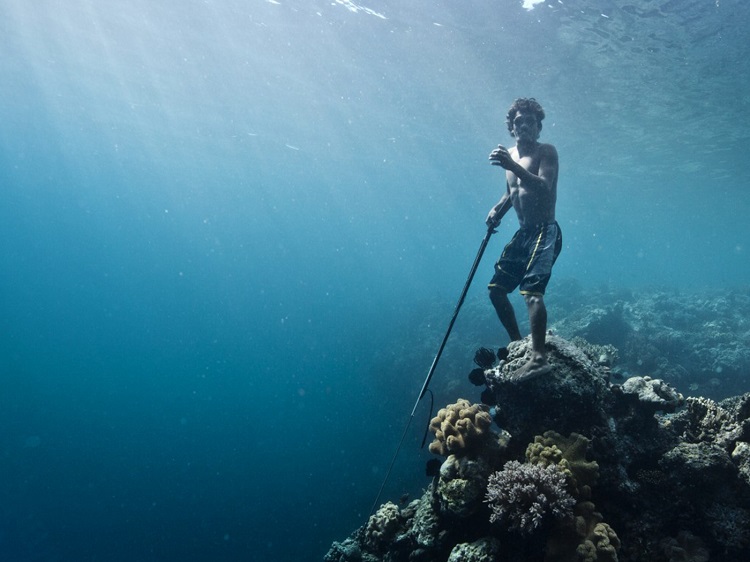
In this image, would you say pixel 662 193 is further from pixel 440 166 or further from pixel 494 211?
pixel 494 211

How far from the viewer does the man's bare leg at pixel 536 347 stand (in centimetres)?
356

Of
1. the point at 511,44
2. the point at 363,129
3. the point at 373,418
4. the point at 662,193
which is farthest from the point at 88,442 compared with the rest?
the point at 662,193

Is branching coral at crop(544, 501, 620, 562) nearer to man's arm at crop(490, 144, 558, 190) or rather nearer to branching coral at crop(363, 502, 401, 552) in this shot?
branching coral at crop(363, 502, 401, 552)

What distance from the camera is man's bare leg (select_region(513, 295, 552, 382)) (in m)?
3.56

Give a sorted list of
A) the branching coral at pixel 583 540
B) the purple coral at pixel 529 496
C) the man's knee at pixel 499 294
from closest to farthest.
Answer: the branching coral at pixel 583 540 < the purple coral at pixel 529 496 < the man's knee at pixel 499 294

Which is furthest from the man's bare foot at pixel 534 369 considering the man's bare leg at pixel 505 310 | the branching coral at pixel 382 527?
the branching coral at pixel 382 527

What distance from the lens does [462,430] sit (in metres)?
3.90

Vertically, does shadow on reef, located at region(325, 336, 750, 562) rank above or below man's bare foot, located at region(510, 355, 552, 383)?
below

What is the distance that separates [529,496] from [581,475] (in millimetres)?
548

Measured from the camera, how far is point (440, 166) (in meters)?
38.2

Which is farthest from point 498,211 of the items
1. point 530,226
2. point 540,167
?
point 540,167

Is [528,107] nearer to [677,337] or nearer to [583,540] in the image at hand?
[583,540]

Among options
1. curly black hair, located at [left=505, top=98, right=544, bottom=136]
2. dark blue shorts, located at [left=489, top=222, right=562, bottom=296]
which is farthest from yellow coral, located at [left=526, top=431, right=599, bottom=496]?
curly black hair, located at [left=505, top=98, right=544, bottom=136]

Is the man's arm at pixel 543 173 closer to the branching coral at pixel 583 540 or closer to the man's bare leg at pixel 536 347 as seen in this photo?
the man's bare leg at pixel 536 347
